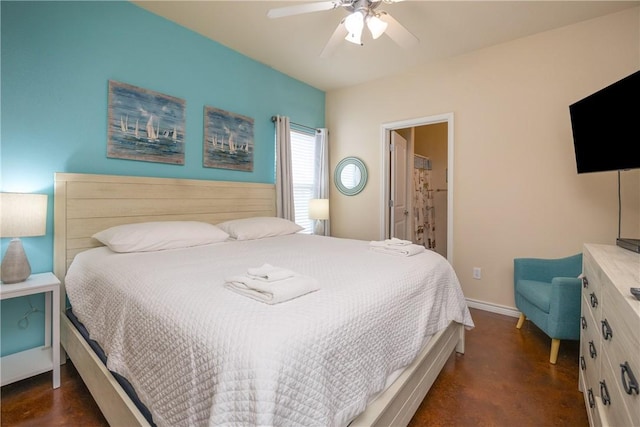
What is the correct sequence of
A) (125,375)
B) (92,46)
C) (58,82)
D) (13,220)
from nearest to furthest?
(125,375), (13,220), (58,82), (92,46)

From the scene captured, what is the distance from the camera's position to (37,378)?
185 centimetres

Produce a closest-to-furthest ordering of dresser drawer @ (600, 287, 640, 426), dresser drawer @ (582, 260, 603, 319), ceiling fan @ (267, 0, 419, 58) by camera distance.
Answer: dresser drawer @ (600, 287, 640, 426) → dresser drawer @ (582, 260, 603, 319) → ceiling fan @ (267, 0, 419, 58)

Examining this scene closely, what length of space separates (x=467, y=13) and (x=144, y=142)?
2889mm

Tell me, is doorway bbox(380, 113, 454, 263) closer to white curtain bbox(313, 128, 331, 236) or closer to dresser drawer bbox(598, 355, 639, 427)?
white curtain bbox(313, 128, 331, 236)

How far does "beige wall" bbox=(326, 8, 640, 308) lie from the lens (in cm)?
243

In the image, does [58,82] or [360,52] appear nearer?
[58,82]

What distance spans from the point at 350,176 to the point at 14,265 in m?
3.32

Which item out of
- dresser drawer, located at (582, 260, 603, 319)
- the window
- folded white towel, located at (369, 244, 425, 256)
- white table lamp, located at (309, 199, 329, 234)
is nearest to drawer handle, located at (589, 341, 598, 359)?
dresser drawer, located at (582, 260, 603, 319)

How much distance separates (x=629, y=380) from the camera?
0.81 metres

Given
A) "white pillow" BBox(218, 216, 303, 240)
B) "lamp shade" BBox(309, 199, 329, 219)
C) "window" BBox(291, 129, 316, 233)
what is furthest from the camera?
"window" BBox(291, 129, 316, 233)

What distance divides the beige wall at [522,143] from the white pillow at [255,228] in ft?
6.20

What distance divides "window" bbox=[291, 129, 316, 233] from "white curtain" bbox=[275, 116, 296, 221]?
23 cm

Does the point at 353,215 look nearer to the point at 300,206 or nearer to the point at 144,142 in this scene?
the point at 300,206

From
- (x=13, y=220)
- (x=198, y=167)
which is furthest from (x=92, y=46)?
(x=13, y=220)
